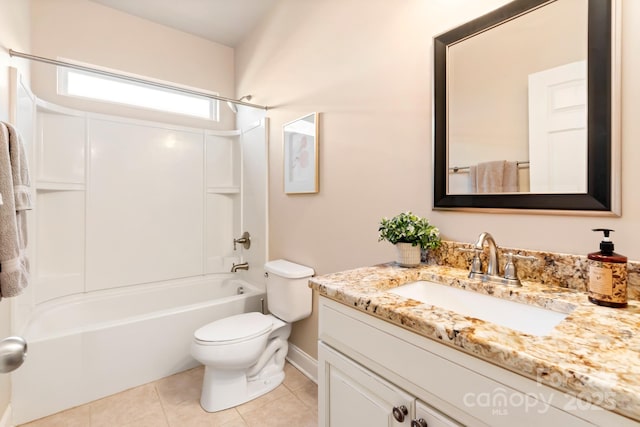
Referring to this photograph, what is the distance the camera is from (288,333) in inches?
84.0

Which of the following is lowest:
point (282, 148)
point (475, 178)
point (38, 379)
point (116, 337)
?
point (38, 379)

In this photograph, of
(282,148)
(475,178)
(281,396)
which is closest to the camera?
(475,178)

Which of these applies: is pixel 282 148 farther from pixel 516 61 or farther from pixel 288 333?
pixel 516 61

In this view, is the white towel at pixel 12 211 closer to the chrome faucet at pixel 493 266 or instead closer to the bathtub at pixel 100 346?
the bathtub at pixel 100 346

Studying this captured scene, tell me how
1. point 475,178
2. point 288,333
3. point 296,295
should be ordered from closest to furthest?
point 475,178, point 296,295, point 288,333

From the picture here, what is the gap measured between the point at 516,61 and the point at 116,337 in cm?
250

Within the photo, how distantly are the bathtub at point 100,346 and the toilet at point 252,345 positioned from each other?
0.35m

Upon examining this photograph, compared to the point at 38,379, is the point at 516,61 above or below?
above

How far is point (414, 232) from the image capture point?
1187 mm

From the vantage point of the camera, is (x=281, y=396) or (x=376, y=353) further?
(x=281, y=396)

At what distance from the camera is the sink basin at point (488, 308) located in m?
0.83

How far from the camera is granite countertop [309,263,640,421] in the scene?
0.47 meters

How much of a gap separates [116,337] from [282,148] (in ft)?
5.49

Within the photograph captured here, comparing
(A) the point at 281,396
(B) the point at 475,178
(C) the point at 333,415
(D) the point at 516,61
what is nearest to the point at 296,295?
(A) the point at 281,396
